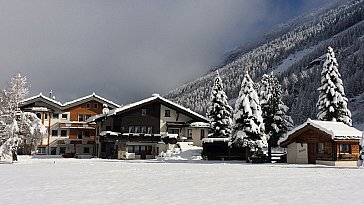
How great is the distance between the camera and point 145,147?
55938mm

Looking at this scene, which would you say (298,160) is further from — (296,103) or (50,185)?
(296,103)

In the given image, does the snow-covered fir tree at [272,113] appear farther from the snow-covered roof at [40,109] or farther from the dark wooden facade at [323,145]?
the snow-covered roof at [40,109]

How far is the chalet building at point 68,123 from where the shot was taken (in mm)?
65188

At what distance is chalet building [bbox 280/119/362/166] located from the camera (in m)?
→ 36.2

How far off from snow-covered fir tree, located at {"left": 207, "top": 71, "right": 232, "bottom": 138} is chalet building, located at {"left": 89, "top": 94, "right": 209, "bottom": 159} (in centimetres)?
319

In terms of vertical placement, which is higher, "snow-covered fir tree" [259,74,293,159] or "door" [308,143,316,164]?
"snow-covered fir tree" [259,74,293,159]

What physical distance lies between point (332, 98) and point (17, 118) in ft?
118

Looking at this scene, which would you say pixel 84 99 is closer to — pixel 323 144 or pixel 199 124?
pixel 199 124

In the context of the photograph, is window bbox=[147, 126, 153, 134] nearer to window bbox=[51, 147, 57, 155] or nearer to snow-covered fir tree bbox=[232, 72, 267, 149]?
snow-covered fir tree bbox=[232, 72, 267, 149]

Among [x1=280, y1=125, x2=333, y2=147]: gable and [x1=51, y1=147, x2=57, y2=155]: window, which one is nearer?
[x1=280, y1=125, x2=333, y2=147]: gable

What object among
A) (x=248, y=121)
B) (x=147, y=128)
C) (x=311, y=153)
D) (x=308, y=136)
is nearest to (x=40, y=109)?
(x=147, y=128)

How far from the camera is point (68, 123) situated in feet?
218

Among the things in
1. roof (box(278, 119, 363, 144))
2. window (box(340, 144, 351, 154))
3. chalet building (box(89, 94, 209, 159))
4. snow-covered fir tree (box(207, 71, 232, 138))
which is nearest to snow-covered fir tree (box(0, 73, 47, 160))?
chalet building (box(89, 94, 209, 159))

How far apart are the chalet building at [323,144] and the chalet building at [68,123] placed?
37575 mm
